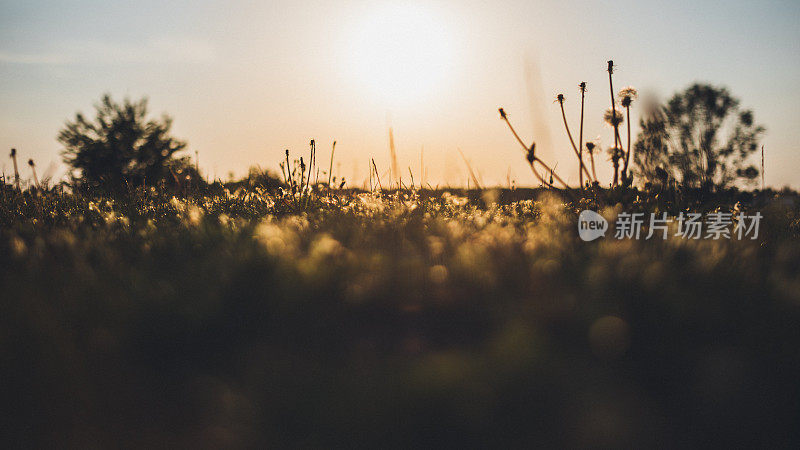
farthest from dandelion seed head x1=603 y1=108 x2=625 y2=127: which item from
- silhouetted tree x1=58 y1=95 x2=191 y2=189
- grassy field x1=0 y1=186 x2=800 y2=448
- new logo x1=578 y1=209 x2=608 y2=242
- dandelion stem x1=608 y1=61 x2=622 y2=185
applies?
silhouetted tree x1=58 y1=95 x2=191 y2=189

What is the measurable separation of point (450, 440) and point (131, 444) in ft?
2.44

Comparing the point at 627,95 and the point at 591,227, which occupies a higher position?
the point at 627,95

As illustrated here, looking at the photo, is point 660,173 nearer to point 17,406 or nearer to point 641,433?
point 641,433

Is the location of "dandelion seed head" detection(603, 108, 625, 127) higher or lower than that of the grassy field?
higher

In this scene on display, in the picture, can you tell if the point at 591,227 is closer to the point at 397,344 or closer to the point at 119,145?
the point at 397,344

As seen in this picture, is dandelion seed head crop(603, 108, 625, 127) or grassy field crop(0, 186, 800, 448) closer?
grassy field crop(0, 186, 800, 448)

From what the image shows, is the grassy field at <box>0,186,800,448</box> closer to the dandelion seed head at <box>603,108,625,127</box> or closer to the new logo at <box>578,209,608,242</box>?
the new logo at <box>578,209,608,242</box>

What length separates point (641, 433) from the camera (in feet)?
3.70

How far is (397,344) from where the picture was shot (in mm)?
1466

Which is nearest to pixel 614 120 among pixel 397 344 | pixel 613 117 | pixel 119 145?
pixel 613 117

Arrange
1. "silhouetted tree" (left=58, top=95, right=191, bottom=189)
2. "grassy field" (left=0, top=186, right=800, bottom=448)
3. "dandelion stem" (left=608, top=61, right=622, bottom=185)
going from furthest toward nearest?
"silhouetted tree" (left=58, top=95, right=191, bottom=189), "dandelion stem" (left=608, top=61, right=622, bottom=185), "grassy field" (left=0, top=186, right=800, bottom=448)

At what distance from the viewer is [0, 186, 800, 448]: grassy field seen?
3.75ft

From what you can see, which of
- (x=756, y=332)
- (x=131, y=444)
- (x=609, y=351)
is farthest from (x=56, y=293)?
(x=756, y=332)

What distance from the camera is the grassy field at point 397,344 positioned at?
3.75 ft
